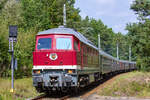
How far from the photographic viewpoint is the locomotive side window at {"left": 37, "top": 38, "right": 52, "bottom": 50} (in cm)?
1406

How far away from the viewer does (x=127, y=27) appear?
33.9 meters

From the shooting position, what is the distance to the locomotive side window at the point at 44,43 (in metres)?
14.1

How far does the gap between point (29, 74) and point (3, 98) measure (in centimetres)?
1346

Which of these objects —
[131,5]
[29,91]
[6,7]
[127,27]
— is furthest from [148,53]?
[6,7]

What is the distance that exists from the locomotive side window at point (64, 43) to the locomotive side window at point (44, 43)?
16.3 inches

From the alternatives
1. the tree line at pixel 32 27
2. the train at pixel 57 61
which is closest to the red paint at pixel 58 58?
the train at pixel 57 61

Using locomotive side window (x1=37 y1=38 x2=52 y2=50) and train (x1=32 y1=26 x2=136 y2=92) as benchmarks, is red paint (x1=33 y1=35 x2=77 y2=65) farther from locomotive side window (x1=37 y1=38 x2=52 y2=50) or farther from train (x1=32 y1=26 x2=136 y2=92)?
locomotive side window (x1=37 y1=38 x2=52 y2=50)

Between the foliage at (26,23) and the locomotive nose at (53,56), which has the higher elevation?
the foliage at (26,23)

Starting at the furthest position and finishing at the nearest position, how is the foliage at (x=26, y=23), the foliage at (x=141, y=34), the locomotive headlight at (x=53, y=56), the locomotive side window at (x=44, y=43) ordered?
the foliage at (x=141, y=34)
the foliage at (x=26, y=23)
the locomotive side window at (x=44, y=43)
the locomotive headlight at (x=53, y=56)

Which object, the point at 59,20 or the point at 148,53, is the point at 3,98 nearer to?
the point at 148,53

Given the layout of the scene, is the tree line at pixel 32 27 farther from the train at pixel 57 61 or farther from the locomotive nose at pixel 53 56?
the locomotive nose at pixel 53 56

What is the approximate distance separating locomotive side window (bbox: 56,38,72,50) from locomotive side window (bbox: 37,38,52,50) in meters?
0.41

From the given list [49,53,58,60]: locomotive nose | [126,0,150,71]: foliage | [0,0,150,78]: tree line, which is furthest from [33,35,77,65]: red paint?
[126,0,150,71]: foliage

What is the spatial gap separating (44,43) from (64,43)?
106cm
